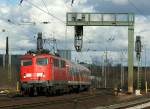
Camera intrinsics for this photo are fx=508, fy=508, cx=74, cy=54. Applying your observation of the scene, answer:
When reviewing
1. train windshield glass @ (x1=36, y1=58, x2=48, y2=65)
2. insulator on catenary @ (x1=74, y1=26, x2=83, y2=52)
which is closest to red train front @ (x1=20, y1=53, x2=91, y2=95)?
train windshield glass @ (x1=36, y1=58, x2=48, y2=65)

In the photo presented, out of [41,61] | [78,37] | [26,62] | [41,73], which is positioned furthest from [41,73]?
[78,37]

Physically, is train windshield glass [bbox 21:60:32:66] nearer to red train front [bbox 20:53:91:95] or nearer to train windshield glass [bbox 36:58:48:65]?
red train front [bbox 20:53:91:95]

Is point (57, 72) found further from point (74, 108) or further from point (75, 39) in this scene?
point (75, 39)

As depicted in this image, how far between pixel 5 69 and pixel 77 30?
3933cm

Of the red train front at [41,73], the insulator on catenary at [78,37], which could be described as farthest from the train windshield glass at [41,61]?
the insulator on catenary at [78,37]

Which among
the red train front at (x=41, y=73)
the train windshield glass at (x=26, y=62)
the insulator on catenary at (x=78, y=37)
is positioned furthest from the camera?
the insulator on catenary at (x=78, y=37)

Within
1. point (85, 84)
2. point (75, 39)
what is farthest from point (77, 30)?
point (85, 84)

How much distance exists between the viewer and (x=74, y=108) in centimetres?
2964

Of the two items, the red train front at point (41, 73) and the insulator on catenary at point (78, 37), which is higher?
the insulator on catenary at point (78, 37)

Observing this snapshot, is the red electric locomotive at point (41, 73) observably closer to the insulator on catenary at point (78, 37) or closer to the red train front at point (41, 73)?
the red train front at point (41, 73)

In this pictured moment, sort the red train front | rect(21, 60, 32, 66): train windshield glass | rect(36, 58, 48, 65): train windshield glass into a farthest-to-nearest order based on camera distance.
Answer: rect(21, 60, 32, 66): train windshield glass < rect(36, 58, 48, 65): train windshield glass < the red train front

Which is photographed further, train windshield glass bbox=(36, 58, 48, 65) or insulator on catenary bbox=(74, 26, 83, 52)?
insulator on catenary bbox=(74, 26, 83, 52)

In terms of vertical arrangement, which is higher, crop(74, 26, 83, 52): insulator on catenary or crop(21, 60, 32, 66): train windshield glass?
crop(74, 26, 83, 52): insulator on catenary

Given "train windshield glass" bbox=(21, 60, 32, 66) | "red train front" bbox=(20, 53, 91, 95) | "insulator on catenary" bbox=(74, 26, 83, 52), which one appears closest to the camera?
"red train front" bbox=(20, 53, 91, 95)
